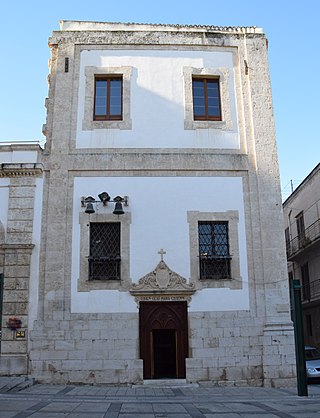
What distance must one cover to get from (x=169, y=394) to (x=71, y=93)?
33.2 ft

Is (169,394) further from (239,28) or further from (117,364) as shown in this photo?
(239,28)

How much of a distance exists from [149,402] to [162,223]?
19.3 feet

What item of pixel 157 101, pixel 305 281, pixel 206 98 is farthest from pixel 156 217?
pixel 305 281

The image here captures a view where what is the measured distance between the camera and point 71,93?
16.6 metres

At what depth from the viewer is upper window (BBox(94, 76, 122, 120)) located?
54.4 ft

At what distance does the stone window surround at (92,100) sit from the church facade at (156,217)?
1.7 inches

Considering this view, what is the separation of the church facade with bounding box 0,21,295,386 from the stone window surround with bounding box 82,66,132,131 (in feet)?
0.14

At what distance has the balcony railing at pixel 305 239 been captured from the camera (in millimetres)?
25094

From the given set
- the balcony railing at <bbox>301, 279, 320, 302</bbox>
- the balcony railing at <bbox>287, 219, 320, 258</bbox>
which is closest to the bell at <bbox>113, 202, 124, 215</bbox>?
the balcony railing at <bbox>287, 219, 320, 258</bbox>

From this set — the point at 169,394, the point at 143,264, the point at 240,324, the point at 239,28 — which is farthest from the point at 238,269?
the point at 239,28

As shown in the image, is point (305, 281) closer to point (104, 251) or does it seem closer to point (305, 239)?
point (305, 239)

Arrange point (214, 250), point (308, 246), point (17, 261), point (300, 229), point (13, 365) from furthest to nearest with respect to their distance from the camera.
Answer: point (300, 229), point (308, 246), point (214, 250), point (17, 261), point (13, 365)

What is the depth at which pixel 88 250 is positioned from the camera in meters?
15.1

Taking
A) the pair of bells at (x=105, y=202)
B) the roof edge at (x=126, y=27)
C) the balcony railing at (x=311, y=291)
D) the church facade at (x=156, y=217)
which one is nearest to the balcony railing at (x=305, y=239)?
the balcony railing at (x=311, y=291)
